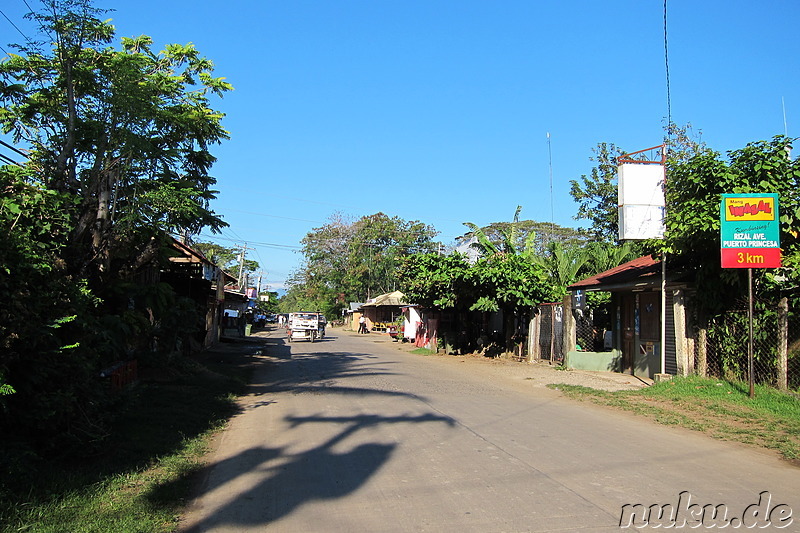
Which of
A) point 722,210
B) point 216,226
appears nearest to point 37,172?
point 216,226

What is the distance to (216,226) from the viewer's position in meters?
15.9

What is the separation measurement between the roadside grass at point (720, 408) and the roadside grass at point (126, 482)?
24.0 ft

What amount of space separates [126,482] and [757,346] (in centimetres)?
1149

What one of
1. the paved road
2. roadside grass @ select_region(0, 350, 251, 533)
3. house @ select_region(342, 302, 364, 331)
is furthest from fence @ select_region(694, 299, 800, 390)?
house @ select_region(342, 302, 364, 331)

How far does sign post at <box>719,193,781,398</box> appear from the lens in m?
11.1

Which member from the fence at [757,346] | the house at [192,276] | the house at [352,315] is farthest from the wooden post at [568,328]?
the house at [352,315]

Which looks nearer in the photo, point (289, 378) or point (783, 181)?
point (783, 181)

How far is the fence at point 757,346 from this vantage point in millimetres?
11477

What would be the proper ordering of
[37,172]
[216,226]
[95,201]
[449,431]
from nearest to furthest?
[449,431] → [37,172] → [95,201] → [216,226]

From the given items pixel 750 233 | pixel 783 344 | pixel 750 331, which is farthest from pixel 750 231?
pixel 783 344

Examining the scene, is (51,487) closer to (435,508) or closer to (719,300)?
(435,508)

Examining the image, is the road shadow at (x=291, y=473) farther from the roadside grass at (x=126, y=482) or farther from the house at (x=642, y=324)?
the house at (x=642, y=324)

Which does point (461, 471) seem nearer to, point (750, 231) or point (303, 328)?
point (750, 231)

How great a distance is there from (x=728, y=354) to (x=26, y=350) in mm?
12509
